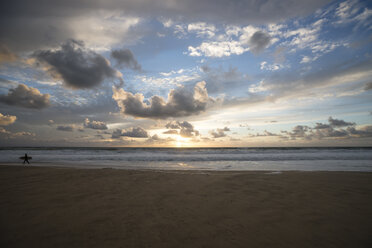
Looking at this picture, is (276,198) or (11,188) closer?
(276,198)

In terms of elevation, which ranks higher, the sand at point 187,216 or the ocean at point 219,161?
the sand at point 187,216

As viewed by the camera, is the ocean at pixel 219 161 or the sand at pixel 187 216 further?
the ocean at pixel 219 161

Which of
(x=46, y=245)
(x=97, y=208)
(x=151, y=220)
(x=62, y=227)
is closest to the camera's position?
(x=46, y=245)

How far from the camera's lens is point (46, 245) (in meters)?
3.12

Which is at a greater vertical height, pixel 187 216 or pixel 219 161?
pixel 187 216

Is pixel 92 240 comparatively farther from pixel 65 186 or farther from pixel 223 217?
pixel 65 186

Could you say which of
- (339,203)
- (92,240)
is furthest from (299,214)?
(92,240)

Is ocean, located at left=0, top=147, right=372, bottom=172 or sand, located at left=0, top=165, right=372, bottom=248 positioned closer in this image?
sand, located at left=0, top=165, right=372, bottom=248

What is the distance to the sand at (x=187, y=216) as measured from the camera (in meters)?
3.25

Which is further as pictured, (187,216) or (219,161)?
(219,161)

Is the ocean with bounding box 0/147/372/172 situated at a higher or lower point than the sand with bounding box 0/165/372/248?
lower

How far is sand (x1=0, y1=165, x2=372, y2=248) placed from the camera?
3.25 meters

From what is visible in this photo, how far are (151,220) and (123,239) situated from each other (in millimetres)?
822

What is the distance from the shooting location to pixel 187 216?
420 cm
